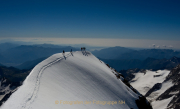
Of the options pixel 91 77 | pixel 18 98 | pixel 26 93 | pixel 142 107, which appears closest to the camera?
pixel 18 98

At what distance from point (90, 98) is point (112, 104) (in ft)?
25.5

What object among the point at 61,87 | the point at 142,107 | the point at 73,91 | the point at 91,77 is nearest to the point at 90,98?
the point at 73,91

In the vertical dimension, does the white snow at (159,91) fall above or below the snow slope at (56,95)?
below

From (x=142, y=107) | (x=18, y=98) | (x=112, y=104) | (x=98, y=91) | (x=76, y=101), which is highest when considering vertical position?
(x=18, y=98)

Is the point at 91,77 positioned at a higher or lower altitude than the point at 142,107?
higher

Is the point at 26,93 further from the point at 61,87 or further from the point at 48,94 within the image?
the point at 61,87

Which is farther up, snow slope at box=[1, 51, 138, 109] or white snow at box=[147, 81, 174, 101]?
snow slope at box=[1, 51, 138, 109]

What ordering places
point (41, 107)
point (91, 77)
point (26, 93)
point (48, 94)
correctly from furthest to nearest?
point (91, 77), point (48, 94), point (26, 93), point (41, 107)

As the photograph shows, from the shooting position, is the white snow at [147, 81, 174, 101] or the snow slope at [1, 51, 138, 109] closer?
the snow slope at [1, 51, 138, 109]

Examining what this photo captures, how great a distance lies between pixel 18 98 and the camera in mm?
15289

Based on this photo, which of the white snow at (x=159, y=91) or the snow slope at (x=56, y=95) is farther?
the white snow at (x=159, y=91)

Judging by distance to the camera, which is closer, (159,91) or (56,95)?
(56,95)

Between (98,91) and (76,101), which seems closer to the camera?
(76,101)

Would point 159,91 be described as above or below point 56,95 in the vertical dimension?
below
